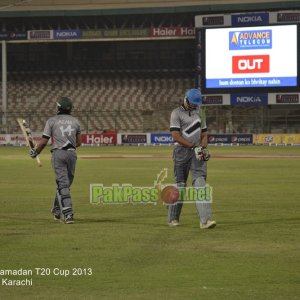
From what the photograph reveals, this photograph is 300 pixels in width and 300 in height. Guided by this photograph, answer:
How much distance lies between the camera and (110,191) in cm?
1814

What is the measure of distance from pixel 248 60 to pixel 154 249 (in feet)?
144

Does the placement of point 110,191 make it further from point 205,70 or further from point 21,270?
point 205,70

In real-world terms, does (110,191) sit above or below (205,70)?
below

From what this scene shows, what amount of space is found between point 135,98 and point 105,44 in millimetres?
6006

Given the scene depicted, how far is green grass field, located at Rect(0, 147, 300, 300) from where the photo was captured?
8.66 meters

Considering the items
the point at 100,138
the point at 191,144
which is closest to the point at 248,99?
the point at 100,138

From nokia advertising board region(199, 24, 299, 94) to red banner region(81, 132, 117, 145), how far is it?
361 inches

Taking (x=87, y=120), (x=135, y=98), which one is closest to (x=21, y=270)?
(x=87, y=120)

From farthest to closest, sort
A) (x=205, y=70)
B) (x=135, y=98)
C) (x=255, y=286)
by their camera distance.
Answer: (x=135, y=98) < (x=205, y=70) < (x=255, y=286)

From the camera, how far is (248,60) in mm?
54219

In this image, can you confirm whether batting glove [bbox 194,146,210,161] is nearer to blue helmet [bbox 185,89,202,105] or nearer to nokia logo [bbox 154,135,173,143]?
blue helmet [bbox 185,89,202,105]

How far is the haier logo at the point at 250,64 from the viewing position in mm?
53812

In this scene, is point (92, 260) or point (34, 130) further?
point (34, 130)

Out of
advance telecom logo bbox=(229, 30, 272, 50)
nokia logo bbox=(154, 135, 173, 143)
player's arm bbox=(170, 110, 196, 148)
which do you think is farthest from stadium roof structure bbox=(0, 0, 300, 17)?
player's arm bbox=(170, 110, 196, 148)
